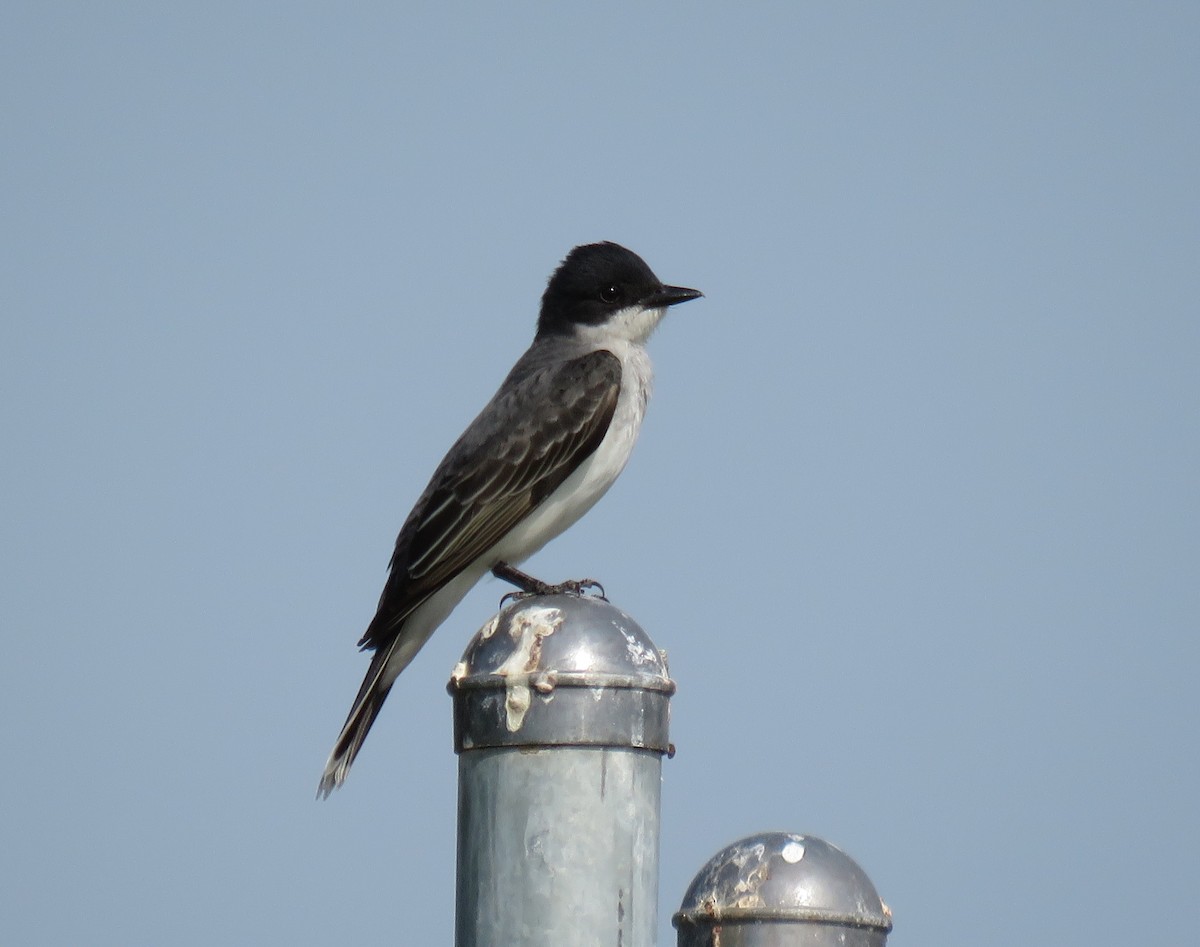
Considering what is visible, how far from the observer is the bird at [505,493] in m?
8.43

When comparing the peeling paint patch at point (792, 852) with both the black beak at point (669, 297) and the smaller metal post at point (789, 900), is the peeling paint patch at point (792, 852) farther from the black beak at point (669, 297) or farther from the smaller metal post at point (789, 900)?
the black beak at point (669, 297)

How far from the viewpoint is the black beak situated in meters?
10.9

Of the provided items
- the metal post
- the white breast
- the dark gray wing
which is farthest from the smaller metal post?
the white breast

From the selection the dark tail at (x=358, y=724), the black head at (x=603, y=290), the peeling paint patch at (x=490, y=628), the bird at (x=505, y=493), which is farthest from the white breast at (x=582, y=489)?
the peeling paint patch at (x=490, y=628)

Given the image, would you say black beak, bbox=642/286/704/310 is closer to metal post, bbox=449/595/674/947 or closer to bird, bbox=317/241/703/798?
bird, bbox=317/241/703/798

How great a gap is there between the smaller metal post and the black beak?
Result: 6620 mm

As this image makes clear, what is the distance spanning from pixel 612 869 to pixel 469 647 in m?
0.78

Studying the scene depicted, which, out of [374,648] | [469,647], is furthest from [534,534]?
[469,647]

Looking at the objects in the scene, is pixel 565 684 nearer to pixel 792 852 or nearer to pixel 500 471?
pixel 792 852

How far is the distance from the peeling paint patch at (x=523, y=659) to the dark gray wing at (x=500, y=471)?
12.7 feet

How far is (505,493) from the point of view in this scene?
901 centimetres

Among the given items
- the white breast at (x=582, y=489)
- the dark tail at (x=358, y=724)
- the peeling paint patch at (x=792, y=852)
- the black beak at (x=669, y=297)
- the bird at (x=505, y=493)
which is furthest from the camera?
the black beak at (x=669, y=297)

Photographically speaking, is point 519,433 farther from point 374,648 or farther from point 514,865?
point 514,865

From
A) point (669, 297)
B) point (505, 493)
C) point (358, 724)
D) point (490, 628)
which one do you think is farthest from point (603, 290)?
point (490, 628)
